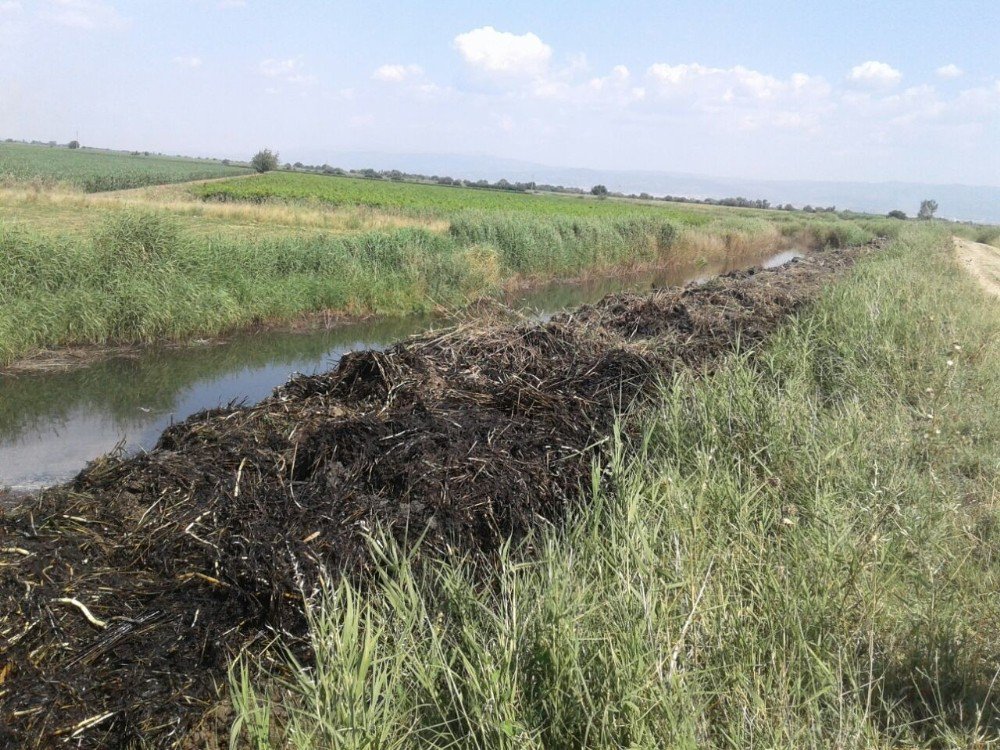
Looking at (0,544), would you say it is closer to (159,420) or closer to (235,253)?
(159,420)

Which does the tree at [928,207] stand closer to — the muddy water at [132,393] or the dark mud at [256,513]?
the muddy water at [132,393]

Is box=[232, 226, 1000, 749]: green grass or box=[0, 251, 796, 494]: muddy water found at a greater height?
box=[232, 226, 1000, 749]: green grass

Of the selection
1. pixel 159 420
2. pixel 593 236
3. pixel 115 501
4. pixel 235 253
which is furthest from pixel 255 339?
pixel 593 236

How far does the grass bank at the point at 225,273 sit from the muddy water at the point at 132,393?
653mm

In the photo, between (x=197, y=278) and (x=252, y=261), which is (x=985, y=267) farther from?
(x=197, y=278)

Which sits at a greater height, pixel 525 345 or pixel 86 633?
pixel 525 345

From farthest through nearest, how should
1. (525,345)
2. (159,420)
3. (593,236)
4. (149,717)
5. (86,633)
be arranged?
1. (593,236)
2. (159,420)
3. (525,345)
4. (86,633)
5. (149,717)

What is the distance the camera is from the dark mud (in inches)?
125

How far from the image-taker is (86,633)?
133 inches

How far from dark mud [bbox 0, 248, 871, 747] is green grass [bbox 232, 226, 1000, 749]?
33 centimetres

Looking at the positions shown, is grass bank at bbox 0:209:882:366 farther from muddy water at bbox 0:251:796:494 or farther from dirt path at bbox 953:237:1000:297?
dirt path at bbox 953:237:1000:297

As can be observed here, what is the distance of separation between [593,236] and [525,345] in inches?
739

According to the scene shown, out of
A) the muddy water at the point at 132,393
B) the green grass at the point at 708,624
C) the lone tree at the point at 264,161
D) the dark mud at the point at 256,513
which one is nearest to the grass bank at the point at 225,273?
the muddy water at the point at 132,393

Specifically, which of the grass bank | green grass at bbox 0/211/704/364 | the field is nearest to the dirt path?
the field
